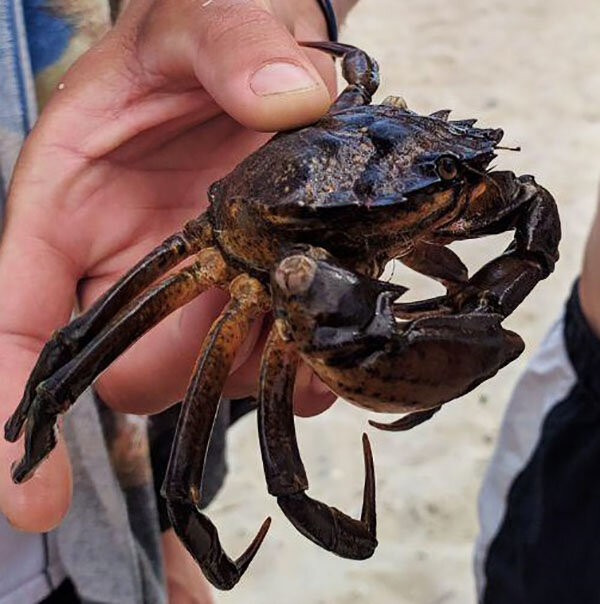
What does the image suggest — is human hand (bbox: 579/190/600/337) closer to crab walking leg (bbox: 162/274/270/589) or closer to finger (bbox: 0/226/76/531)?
crab walking leg (bbox: 162/274/270/589)

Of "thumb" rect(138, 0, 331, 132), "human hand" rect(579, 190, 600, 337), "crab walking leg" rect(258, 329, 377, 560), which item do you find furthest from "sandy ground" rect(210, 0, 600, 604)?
"thumb" rect(138, 0, 331, 132)

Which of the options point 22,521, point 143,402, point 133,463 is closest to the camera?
point 22,521

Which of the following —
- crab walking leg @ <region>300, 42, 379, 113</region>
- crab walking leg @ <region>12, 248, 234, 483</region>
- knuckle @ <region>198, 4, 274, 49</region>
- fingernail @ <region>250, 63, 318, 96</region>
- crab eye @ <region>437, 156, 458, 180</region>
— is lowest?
crab walking leg @ <region>12, 248, 234, 483</region>

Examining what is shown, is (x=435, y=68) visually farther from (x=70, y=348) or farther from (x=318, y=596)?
(x=70, y=348)

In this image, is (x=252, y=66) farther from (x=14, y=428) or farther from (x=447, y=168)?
(x=14, y=428)

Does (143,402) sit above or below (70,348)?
below

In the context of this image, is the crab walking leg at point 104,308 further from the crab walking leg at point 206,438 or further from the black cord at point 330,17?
the black cord at point 330,17

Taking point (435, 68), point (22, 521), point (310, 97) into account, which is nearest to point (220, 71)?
point (310, 97)
